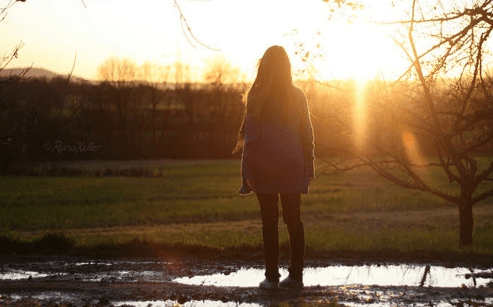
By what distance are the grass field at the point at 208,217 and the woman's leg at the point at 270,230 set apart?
3.05 meters

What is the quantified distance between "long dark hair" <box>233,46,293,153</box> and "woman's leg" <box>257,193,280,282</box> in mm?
829

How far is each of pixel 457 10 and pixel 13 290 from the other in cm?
615

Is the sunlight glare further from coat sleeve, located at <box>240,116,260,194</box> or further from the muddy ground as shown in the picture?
coat sleeve, located at <box>240,116,260,194</box>

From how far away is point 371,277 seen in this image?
27.0 ft

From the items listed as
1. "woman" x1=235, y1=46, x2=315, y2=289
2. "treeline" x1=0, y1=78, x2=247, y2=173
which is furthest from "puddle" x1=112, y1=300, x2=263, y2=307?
"treeline" x1=0, y1=78, x2=247, y2=173

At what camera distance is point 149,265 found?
9.13 meters

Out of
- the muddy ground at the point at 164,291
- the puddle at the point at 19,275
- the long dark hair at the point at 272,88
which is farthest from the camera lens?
the puddle at the point at 19,275

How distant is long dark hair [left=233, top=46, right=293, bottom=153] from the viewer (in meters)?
7.07

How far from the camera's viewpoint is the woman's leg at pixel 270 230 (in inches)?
285

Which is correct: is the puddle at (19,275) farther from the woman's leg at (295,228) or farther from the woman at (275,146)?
the woman's leg at (295,228)

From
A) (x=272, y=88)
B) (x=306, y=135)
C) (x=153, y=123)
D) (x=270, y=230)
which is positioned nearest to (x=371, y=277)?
(x=270, y=230)

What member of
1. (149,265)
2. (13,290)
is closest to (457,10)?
(149,265)

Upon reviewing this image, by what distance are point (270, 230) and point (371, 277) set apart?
1.62 metres

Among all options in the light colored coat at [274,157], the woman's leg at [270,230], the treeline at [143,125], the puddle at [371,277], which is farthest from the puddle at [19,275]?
the treeline at [143,125]
